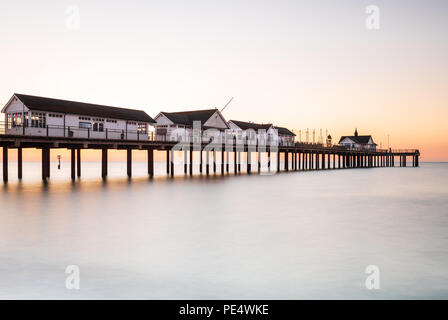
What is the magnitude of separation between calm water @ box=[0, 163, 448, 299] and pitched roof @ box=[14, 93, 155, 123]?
49.6ft

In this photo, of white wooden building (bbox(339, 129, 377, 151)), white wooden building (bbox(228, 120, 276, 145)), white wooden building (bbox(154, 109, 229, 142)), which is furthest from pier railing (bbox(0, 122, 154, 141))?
A: white wooden building (bbox(339, 129, 377, 151))

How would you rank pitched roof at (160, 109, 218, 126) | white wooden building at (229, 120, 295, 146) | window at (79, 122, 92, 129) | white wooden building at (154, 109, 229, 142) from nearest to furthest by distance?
window at (79, 122, 92, 129) < white wooden building at (154, 109, 229, 142) < pitched roof at (160, 109, 218, 126) < white wooden building at (229, 120, 295, 146)

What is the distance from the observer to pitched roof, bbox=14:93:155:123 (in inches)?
1449

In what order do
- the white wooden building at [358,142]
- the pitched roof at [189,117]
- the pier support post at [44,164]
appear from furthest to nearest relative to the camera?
the white wooden building at [358,142], the pitched roof at [189,117], the pier support post at [44,164]

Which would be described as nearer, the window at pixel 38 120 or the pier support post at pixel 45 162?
the window at pixel 38 120

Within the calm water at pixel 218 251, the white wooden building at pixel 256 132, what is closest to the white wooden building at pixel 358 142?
the white wooden building at pixel 256 132

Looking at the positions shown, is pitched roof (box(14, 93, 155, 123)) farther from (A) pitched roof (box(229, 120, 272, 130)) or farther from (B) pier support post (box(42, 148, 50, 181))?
(A) pitched roof (box(229, 120, 272, 130))

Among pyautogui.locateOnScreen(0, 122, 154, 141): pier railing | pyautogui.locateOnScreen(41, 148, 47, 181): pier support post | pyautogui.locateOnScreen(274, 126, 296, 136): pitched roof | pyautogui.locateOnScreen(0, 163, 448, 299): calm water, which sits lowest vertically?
pyautogui.locateOnScreen(0, 163, 448, 299): calm water

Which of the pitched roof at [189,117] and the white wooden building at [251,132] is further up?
the pitched roof at [189,117]

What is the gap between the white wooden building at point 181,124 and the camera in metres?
53.9

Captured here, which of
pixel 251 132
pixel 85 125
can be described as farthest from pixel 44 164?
pixel 251 132

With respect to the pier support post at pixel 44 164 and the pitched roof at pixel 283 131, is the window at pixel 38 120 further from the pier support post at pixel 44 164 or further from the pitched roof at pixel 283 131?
the pitched roof at pixel 283 131

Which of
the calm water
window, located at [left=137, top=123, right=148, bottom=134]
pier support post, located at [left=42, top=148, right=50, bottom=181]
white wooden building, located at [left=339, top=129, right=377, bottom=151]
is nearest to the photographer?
the calm water
